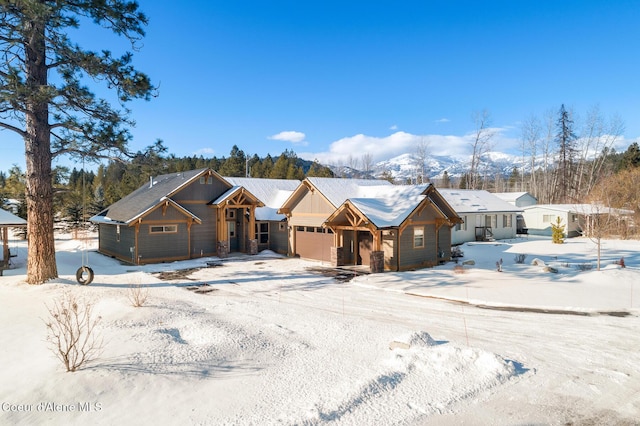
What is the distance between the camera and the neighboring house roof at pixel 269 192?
2738cm

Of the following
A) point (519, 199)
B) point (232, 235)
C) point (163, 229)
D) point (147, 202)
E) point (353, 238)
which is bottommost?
point (353, 238)

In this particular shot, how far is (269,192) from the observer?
30.5 m

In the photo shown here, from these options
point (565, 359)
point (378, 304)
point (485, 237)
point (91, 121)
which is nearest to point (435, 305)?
point (378, 304)

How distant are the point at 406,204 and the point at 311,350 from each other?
1381 cm

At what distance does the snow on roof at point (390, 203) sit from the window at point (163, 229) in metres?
10.9

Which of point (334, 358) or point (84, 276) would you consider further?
point (84, 276)

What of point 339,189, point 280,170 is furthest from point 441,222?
point 280,170

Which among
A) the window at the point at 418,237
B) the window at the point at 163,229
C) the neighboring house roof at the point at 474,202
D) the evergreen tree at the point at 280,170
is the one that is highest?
the evergreen tree at the point at 280,170

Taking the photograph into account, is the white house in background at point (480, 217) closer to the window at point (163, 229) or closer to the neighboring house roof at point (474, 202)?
the neighboring house roof at point (474, 202)

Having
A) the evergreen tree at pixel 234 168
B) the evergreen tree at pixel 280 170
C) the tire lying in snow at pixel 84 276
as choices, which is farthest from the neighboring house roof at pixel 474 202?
the evergreen tree at pixel 234 168

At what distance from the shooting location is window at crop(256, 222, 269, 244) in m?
27.0

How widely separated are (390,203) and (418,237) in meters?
2.57

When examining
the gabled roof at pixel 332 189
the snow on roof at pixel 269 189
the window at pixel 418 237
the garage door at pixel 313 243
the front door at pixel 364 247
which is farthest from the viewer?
the snow on roof at pixel 269 189

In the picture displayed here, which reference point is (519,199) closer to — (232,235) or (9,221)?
(232,235)
